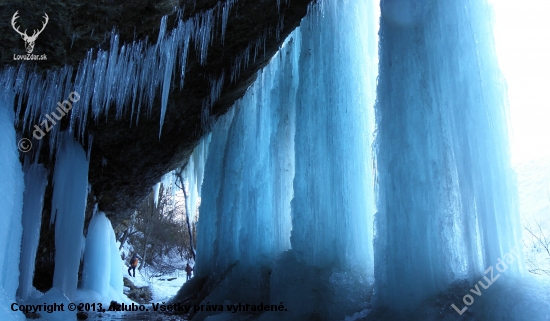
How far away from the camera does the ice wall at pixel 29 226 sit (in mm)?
6281

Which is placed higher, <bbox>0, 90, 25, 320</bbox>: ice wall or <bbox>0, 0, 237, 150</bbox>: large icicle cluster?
<bbox>0, 0, 237, 150</bbox>: large icicle cluster

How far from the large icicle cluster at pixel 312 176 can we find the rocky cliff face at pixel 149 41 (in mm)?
615

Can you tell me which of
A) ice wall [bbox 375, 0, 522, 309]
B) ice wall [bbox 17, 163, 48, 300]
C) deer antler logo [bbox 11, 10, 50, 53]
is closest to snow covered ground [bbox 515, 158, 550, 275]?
ice wall [bbox 375, 0, 522, 309]

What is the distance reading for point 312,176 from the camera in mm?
5270

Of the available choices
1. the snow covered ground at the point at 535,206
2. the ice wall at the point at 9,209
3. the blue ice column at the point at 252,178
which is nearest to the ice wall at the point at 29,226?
the ice wall at the point at 9,209

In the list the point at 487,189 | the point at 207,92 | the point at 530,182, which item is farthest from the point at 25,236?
the point at 530,182

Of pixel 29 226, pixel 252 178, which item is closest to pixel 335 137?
pixel 252 178

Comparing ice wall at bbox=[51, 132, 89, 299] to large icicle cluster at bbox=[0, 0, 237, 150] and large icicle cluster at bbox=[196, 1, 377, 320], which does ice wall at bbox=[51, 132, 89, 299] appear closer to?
large icicle cluster at bbox=[0, 0, 237, 150]

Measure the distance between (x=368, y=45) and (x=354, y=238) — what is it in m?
2.78

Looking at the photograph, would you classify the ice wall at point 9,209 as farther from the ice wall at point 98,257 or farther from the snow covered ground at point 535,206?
the snow covered ground at point 535,206

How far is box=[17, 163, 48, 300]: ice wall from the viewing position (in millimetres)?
6281

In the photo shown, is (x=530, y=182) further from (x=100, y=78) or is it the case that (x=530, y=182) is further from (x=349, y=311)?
(x=100, y=78)

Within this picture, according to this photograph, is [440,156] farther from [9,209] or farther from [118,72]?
[9,209]

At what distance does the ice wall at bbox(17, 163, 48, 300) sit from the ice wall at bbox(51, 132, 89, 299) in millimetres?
293
